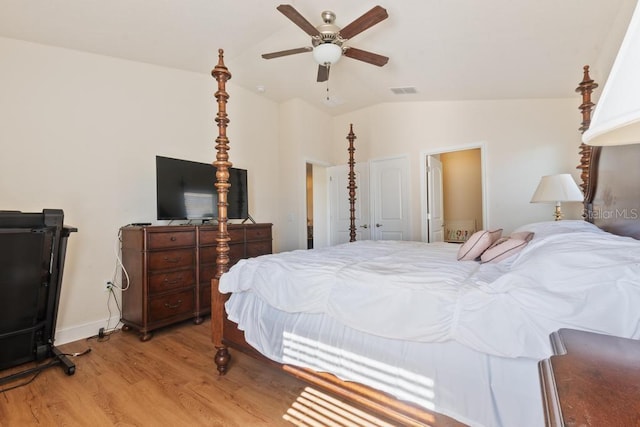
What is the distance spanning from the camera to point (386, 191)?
484cm

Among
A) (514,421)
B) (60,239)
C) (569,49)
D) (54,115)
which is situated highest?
(569,49)

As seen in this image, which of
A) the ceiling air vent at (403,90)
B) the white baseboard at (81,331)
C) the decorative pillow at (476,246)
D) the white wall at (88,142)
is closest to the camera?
the decorative pillow at (476,246)

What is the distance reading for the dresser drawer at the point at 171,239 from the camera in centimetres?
273

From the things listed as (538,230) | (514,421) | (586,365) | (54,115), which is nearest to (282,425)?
(514,421)

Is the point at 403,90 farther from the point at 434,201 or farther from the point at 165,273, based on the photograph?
the point at 165,273

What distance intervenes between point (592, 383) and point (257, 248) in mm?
3420

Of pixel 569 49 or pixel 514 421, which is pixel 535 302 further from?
pixel 569 49

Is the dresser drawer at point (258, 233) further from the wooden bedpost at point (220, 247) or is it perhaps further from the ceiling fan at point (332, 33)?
the ceiling fan at point (332, 33)

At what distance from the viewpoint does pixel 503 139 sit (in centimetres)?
382

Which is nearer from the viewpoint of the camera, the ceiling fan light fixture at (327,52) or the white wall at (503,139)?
the ceiling fan light fixture at (327,52)

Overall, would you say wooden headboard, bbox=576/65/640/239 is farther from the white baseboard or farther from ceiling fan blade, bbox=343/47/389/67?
the white baseboard

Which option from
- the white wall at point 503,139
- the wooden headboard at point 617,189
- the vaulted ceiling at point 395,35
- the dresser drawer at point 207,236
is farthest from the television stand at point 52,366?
the white wall at point 503,139

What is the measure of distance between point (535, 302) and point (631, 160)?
1015 millimetres

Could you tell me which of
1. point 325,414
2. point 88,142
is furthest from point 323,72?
point 325,414
